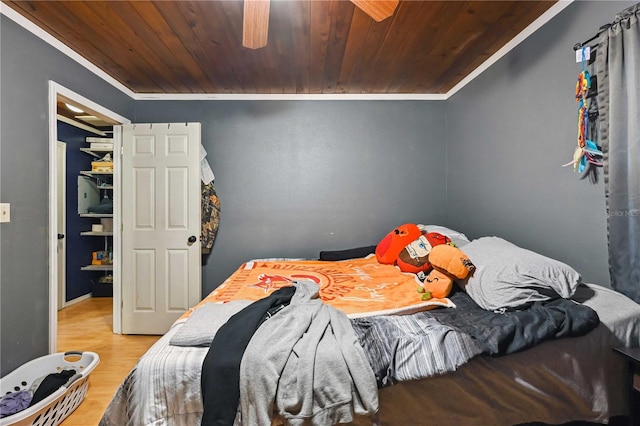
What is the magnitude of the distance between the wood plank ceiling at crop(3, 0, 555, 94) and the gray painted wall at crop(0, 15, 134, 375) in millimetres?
261

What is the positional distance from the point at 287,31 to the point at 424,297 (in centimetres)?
201

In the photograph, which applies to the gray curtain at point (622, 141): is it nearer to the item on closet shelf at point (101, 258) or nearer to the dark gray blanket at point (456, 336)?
the dark gray blanket at point (456, 336)

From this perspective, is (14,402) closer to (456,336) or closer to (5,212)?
(5,212)

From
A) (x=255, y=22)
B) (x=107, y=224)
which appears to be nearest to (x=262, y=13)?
(x=255, y=22)

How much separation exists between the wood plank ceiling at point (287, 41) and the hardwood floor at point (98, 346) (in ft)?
8.36

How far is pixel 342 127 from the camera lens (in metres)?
3.39

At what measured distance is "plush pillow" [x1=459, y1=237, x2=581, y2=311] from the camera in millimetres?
1447

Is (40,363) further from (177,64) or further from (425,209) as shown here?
(425,209)

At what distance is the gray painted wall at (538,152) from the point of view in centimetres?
170

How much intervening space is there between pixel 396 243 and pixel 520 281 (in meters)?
1.23

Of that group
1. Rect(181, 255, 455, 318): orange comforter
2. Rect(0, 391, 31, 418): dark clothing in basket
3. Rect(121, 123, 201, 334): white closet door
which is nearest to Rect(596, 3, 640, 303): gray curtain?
Rect(181, 255, 455, 318): orange comforter

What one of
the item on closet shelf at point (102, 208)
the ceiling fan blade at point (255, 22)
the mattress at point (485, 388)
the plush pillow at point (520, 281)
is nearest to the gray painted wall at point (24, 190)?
the mattress at point (485, 388)

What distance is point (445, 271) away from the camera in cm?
183

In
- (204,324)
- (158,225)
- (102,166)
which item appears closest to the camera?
(204,324)
